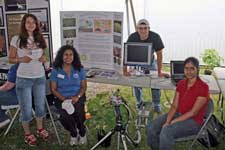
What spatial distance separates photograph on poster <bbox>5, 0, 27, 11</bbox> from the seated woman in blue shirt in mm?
1153

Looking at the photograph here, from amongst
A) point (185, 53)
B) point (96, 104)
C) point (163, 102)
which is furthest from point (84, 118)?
point (185, 53)

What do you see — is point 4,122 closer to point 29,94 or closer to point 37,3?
point 29,94

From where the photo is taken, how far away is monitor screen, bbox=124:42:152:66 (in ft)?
12.0

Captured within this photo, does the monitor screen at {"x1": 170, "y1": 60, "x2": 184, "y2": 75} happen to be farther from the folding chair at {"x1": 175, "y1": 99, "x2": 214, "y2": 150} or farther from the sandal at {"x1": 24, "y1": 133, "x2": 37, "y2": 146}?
the sandal at {"x1": 24, "y1": 133, "x2": 37, "y2": 146}

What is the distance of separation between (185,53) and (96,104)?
418cm

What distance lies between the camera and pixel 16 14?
4.18 metres

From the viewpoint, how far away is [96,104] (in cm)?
333

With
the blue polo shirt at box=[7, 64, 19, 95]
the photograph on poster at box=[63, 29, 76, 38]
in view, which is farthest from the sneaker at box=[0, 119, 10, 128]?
the photograph on poster at box=[63, 29, 76, 38]

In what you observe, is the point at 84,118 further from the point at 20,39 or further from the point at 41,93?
the point at 20,39

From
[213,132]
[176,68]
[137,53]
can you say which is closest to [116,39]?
[137,53]

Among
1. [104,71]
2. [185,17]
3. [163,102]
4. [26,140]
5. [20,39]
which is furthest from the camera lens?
[185,17]

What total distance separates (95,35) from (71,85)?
3.34 feet

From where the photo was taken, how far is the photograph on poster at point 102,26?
13.4ft

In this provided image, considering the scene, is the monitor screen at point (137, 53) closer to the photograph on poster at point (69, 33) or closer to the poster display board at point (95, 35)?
the poster display board at point (95, 35)
